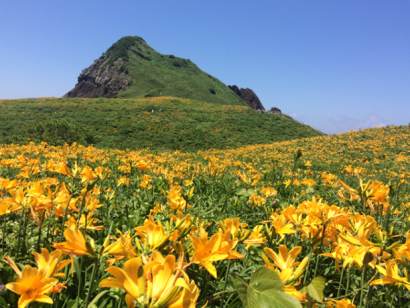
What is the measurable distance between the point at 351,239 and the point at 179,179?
3.68m

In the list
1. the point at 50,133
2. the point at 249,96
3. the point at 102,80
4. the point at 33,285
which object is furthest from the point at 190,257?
the point at 249,96

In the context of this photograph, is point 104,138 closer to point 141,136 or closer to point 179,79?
point 141,136

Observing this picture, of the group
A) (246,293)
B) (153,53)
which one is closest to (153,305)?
(246,293)

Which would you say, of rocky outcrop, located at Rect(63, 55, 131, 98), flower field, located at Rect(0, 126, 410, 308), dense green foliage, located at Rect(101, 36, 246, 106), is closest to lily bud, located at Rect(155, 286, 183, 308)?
flower field, located at Rect(0, 126, 410, 308)

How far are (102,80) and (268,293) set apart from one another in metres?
64.4

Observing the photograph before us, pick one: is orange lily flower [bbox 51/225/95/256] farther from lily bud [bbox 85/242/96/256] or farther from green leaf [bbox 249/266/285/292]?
green leaf [bbox 249/266/285/292]

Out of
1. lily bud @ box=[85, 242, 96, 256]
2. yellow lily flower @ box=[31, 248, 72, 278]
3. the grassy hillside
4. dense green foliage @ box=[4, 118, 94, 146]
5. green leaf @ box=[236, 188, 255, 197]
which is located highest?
the grassy hillside

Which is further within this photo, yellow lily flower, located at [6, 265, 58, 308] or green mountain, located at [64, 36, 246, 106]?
green mountain, located at [64, 36, 246, 106]

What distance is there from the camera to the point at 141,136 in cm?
1931

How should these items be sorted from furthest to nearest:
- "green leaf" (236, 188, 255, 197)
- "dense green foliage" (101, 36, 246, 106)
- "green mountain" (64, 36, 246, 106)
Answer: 1. "green mountain" (64, 36, 246, 106)
2. "dense green foliage" (101, 36, 246, 106)
3. "green leaf" (236, 188, 255, 197)

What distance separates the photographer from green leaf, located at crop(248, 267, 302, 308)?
0.45 metres

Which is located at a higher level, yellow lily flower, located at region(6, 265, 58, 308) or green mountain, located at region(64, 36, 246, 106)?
green mountain, located at region(64, 36, 246, 106)

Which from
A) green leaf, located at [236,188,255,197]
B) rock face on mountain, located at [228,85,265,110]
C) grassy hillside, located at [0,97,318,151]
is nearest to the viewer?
green leaf, located at [236,188,255,197]

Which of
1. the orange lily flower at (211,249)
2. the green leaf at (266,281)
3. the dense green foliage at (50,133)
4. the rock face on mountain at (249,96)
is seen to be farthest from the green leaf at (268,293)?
the rock face on mountain at (249,96)
